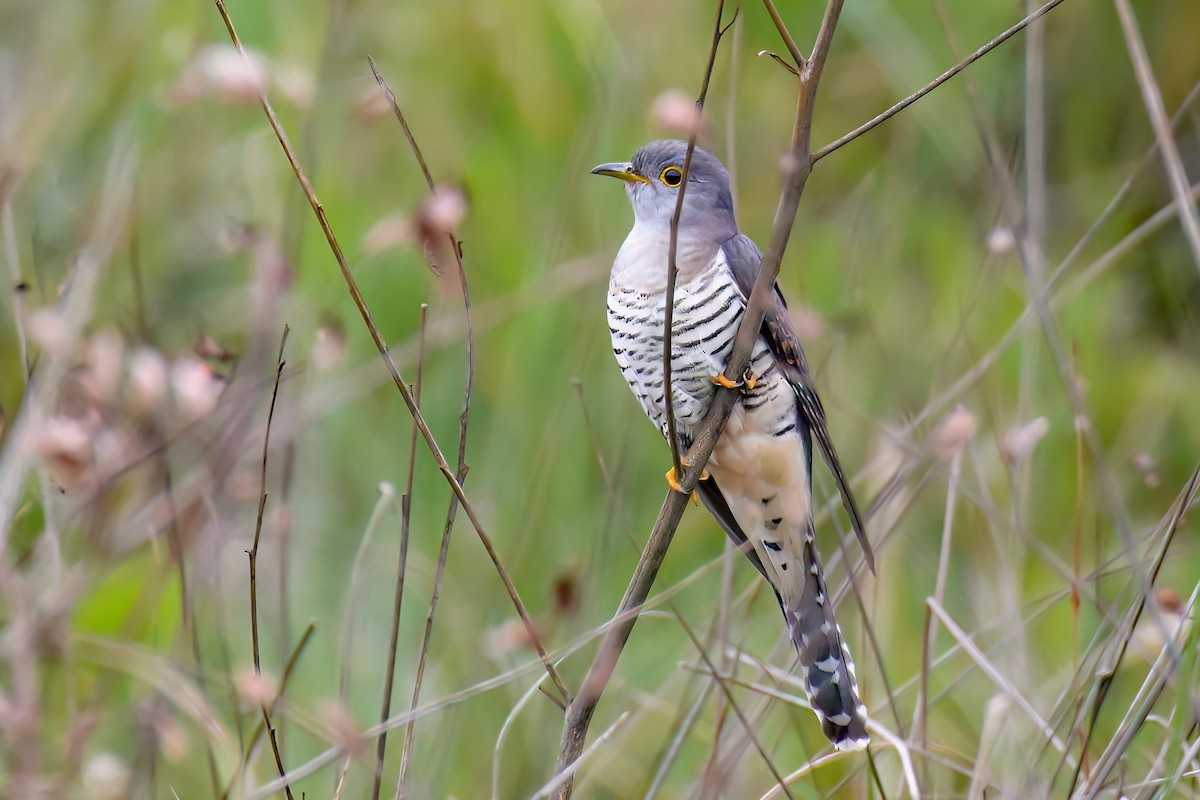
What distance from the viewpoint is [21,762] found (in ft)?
3.51

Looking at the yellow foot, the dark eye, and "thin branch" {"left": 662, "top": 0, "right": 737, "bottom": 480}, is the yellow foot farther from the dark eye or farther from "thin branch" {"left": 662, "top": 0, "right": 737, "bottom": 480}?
the dark eye

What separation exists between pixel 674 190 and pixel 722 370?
370 millimetres

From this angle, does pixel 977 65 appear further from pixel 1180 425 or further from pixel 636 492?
pixel 636 492

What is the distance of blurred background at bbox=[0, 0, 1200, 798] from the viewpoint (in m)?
1.45

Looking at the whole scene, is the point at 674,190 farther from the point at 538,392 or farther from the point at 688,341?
the point at 538,392

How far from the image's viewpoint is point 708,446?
1416mm

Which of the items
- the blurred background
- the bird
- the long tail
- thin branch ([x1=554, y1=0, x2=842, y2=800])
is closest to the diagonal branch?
the blurred background

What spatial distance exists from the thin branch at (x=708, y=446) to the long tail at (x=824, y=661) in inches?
16.0

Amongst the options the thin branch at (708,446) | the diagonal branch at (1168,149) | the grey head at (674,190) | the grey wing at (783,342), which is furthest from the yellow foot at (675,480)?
the diagonal branch at (1168,149)

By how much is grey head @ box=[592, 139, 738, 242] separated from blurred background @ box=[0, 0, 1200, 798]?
0.51 ft

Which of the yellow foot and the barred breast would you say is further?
the barred breast

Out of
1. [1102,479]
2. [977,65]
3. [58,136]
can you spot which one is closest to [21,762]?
[1102,479]

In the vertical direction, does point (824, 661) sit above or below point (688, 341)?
below

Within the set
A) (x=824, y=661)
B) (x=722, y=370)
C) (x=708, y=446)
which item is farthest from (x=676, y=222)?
(x=824, y=661)
